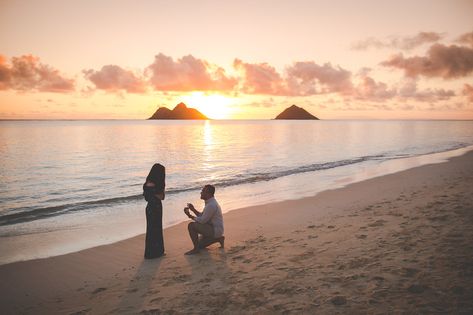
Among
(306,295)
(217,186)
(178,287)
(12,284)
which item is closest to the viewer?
(306,295)

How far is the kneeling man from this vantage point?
859cm

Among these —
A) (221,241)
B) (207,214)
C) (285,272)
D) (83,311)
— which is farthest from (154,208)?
(285,272)

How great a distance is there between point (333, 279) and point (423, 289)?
145 cm

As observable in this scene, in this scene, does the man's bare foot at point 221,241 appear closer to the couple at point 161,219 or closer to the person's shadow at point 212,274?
the couple at point 161,219

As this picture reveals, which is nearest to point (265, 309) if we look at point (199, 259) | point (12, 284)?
point (199, 259)

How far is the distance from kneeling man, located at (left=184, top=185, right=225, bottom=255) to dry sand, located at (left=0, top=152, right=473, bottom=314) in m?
0.34

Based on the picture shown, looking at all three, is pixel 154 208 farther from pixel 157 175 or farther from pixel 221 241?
pixel 221 241

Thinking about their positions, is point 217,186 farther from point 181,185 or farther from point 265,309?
point 265,309

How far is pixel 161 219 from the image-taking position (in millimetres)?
8391

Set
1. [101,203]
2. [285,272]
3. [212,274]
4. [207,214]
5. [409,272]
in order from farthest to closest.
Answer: [101,203]
[207,214]
[212,274]
[285,272]
[409,272]

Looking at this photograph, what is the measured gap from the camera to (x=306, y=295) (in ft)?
18.1

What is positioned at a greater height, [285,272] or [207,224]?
[207,224]

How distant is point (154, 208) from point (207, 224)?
145 centimetres

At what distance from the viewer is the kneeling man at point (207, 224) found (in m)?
8.59
